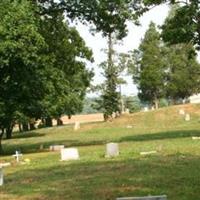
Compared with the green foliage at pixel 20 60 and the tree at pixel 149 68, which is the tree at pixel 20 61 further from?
the tree at pixel 149 68

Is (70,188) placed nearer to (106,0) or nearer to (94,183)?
(94,183)

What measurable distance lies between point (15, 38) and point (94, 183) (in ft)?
48.3

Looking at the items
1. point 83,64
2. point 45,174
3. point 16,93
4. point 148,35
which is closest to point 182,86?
point 148,35

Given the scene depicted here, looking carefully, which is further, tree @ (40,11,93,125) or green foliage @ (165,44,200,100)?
green foliage @ (165,44,200,100)

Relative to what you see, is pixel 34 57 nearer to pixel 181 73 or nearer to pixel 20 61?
pixel 20 61

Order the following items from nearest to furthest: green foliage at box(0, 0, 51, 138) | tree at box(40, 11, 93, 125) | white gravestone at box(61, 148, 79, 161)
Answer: white gravestone at box(61, 148, 79, 161)
green foliage at box(0, 0, 51, 138)
tree at box(40, 11, 93, 125)

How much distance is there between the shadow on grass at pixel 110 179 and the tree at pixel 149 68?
226 feet

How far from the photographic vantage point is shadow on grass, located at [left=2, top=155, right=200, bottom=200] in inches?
592

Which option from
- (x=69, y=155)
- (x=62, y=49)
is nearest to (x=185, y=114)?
(x=62, y=49)

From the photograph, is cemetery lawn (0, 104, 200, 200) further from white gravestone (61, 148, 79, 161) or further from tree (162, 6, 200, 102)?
tree (162, 6, 200, 102)

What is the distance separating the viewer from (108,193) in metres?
15.1

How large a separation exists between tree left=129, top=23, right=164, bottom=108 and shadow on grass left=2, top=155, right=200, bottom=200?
68793 millimetres

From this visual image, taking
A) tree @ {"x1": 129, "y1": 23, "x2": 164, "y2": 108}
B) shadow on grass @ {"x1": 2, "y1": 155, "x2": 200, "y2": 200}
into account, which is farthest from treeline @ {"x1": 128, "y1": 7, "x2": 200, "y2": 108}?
shadow on grass @ {"x1": 2, "y1": 155, "x2": 200, "y2": 200}

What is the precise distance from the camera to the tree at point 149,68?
9488 centimetres
